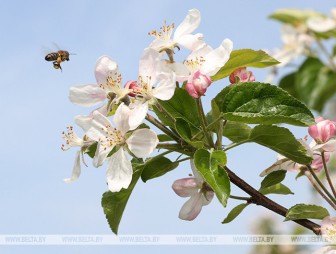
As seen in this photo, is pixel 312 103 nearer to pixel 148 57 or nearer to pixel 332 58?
pixel 332 58

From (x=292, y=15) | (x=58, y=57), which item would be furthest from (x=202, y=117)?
(x=292, y=15)

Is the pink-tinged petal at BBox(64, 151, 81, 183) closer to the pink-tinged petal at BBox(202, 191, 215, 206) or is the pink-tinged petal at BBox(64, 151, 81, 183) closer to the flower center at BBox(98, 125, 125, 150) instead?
the flower center at BBox(98, 125, 125, 150)

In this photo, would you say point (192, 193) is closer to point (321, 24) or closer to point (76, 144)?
point (76, 144)

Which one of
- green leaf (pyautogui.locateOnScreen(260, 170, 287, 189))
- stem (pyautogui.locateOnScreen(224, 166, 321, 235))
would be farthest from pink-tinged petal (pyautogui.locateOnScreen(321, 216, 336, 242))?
green leaf (pyautogui.locateOnScreen(260, 170, 287, 189))

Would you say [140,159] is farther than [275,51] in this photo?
No

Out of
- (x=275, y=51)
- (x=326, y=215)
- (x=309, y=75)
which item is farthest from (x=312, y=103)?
(x=326, y=215)

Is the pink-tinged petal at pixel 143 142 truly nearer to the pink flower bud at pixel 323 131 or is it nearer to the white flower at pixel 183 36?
the white flower at pixel 183 36
